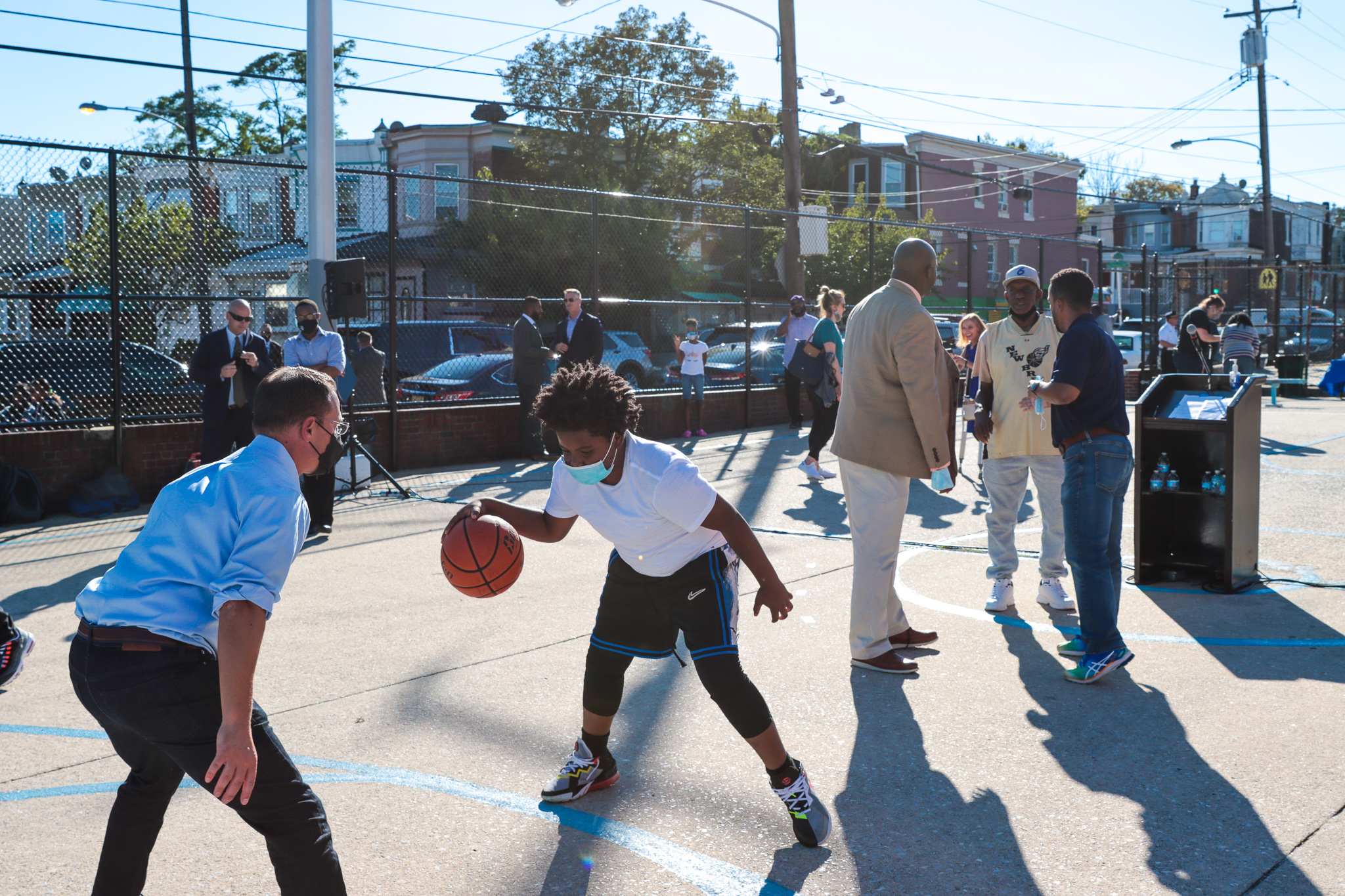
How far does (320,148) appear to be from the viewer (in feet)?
36.6

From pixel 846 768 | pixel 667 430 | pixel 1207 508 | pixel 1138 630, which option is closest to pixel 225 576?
pixel 846 768

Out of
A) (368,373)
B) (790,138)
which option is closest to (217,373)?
(368,373)

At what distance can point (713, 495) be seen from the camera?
345cm

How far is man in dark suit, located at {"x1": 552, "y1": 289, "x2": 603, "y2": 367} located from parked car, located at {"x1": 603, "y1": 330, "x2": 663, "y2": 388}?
6245mm

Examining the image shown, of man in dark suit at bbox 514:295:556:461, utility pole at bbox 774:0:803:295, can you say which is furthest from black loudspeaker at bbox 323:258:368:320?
utility pole at bbox 774:0:803:295

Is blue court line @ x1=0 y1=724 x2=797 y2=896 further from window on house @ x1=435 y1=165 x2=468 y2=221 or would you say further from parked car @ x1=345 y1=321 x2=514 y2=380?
window on house @ x1=435 y1=165 x2=468 y2=221

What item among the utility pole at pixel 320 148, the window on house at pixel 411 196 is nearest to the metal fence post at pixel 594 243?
the window on house at pixel 411 196

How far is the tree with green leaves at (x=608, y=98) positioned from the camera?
37.2 meters

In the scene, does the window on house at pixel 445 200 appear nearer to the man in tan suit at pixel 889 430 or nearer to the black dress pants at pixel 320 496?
the black dress pants at pixel 320 496

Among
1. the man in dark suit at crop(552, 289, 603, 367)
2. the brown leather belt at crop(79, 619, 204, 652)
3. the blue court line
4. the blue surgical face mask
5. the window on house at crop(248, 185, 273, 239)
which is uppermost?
the window on house at crop(248, 185, 273, 239)

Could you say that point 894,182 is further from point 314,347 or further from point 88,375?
point 314,347

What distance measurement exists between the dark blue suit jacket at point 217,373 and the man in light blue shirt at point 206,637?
24.4 ft

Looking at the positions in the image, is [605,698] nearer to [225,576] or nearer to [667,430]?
[225,576]

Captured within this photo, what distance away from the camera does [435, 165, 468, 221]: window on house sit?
3013 cm
